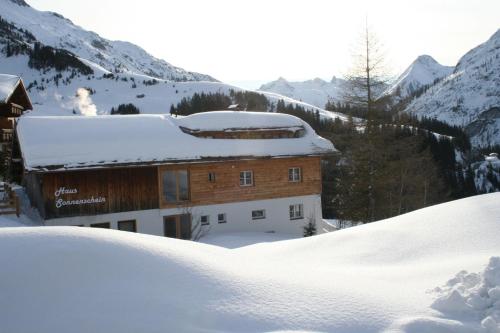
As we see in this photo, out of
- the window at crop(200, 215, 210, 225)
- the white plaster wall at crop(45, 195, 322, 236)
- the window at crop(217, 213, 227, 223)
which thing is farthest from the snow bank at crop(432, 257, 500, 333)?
the window at crop(217, 213, 227, 223)

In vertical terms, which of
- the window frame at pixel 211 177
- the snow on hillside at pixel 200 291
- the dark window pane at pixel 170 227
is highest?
the snow on hillside at pixel 200 291

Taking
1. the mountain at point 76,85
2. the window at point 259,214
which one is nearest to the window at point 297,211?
the window at point 259,214

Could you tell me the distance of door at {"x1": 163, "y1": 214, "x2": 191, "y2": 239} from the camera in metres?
23.2

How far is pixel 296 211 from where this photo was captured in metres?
26.4

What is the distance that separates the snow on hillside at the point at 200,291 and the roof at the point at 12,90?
33.8 meters

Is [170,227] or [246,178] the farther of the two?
[246,178]

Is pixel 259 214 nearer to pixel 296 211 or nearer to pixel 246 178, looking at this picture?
pixel 246 178

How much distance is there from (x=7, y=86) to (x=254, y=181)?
24076 millimetres

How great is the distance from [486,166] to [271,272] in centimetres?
10362

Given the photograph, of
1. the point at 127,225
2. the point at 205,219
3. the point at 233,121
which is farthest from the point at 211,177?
the point at 127,225

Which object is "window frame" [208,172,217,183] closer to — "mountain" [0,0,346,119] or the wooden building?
the wooden building

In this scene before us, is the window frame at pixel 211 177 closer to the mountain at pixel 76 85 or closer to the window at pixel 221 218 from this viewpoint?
the window at pixel 221 218

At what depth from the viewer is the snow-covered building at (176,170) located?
20.9m

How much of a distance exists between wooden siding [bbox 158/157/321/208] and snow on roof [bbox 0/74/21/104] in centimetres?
1959
